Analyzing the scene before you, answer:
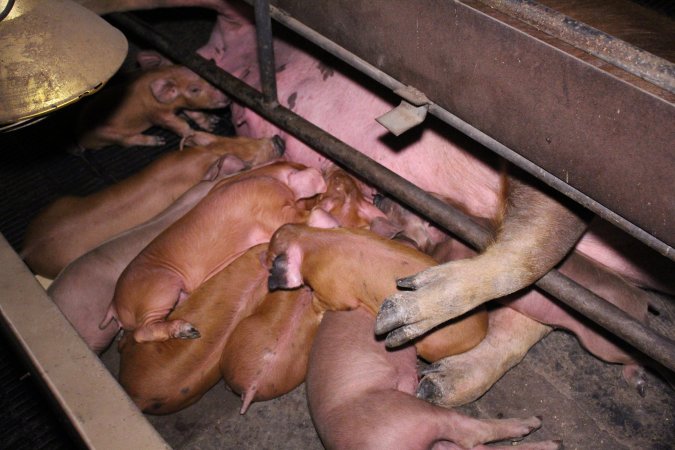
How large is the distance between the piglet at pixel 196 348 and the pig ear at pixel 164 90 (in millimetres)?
1205

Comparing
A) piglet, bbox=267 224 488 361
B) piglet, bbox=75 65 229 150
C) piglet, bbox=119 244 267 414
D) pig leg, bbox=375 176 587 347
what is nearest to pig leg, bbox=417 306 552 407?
piglet, bbox=267 224 488 361

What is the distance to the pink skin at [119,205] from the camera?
8.79ft

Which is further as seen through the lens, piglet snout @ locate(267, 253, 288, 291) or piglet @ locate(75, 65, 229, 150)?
piglet @ locate(75, 65, 229, 150)

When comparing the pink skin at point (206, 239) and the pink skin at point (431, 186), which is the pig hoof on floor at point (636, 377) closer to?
the pink skin at point (431, 186)

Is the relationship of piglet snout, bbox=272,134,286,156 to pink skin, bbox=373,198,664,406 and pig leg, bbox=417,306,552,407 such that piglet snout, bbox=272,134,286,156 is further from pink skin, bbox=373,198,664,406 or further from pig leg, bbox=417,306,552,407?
pig leg, bbox=417,306,552,407

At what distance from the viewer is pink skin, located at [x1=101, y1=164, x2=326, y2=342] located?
7.75ft

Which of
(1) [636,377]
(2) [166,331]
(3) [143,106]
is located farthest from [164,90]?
(1) [636,377]

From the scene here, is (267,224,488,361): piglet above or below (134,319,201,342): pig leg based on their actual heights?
above

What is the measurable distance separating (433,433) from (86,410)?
1.02 metres

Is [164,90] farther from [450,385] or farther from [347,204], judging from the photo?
[450,385]

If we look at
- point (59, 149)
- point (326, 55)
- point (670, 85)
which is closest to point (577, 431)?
point (670, 85)

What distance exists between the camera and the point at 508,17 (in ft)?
4.31

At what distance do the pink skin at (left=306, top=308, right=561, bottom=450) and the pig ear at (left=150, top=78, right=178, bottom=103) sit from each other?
1607mm

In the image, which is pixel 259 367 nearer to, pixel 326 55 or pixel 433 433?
pixel 433 433
